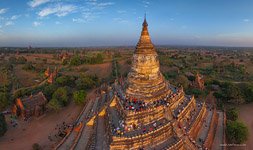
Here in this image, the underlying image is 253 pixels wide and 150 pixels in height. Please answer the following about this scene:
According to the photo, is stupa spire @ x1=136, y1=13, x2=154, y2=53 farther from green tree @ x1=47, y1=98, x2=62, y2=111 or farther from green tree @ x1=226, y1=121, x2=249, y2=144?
green tree @ x1=47, y1=98, x2=62, y2=111

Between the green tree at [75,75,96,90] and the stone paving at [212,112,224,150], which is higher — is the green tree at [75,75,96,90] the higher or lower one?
the higher one

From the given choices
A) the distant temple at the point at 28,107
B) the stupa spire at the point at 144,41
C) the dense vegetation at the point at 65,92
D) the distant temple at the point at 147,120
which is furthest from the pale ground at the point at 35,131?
the stupa spire at the point at 144,41

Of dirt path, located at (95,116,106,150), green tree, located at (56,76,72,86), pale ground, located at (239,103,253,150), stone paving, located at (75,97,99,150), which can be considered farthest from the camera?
green tree, located at (56,76,72,86)

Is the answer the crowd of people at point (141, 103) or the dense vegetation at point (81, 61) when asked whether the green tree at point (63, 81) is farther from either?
the dense vegetation at point (81, 61)

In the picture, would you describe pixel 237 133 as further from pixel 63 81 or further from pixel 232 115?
pixel 63 81

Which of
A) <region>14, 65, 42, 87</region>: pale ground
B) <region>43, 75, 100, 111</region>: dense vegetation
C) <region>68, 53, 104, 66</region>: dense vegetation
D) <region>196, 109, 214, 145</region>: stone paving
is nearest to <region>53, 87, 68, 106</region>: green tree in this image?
<region>43, 75, 100, 111</region>: dense vegetation

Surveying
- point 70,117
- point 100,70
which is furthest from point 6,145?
point 100,70
